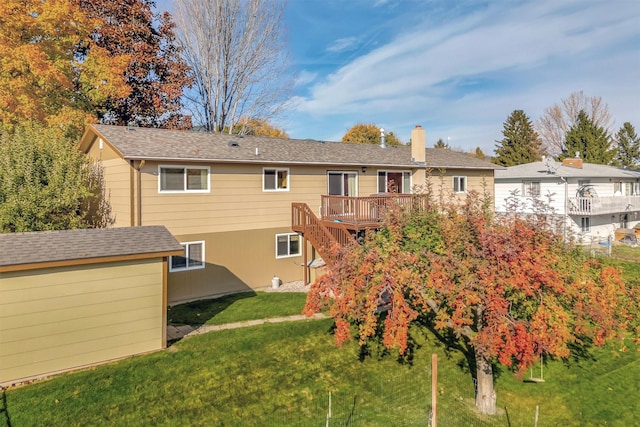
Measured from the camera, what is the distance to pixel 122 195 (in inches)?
495

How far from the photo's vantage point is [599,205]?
917 inches

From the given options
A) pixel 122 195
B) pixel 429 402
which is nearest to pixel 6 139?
pixel 122 195

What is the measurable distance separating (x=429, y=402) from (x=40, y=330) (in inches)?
316

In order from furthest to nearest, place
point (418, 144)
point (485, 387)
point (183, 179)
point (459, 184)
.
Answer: point (459, 184), point (418, 144), point (183, 179), point (485, 387)

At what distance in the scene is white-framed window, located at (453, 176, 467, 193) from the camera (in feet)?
66.3

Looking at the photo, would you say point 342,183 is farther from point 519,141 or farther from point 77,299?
point 519,141

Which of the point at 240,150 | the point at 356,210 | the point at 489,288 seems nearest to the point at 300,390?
the point at 489,288

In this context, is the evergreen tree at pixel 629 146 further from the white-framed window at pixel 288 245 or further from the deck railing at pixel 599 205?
the white-framed window at pixel 288 245

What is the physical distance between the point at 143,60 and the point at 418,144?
17243mm

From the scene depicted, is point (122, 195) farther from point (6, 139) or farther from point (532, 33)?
point (532, 33)


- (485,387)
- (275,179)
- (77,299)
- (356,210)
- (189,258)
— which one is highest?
(275,179)

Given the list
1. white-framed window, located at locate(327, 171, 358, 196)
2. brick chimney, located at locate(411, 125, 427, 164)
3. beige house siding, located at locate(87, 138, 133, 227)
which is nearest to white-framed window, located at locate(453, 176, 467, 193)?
brick chimney, located at locate(411, 125, 427, 164)

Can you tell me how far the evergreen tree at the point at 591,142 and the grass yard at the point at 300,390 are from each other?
117ft

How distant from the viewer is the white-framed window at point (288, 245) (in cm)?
1502
